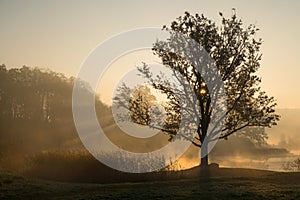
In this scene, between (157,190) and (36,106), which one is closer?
(157,190)

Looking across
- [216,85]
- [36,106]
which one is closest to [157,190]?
[216,85]

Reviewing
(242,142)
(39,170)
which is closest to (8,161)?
(39,170)

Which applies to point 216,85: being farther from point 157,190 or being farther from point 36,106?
point 36,106

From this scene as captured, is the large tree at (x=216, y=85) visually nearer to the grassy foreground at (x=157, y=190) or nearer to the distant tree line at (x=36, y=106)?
the grassy foreground at (x=157, y=190)

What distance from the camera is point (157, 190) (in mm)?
19844

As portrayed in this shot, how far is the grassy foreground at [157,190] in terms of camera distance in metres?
18.3

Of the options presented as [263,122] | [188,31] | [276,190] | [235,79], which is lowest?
[276,190]

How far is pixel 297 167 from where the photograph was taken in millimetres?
43594

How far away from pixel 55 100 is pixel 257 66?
4518 cm

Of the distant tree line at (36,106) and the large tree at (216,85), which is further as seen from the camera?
the distant tree line at (36,106)

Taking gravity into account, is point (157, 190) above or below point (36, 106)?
below

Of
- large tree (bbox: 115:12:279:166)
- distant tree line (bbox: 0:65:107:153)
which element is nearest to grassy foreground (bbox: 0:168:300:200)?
large tree (bbox: 115:12:279:166)

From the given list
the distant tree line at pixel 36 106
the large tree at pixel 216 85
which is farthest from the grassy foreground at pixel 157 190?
the distant tree line at pixel 36 106

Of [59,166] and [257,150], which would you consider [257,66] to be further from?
[257,150]
